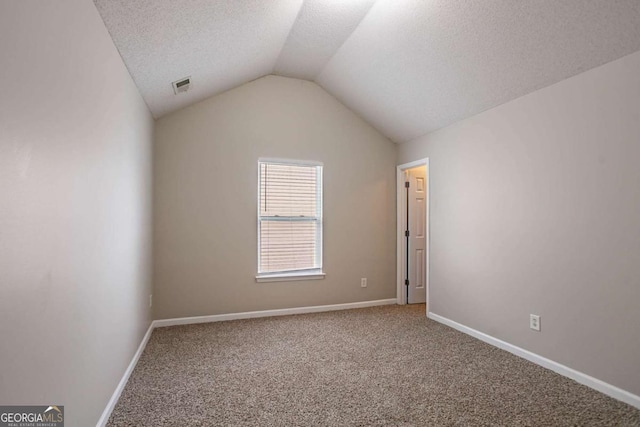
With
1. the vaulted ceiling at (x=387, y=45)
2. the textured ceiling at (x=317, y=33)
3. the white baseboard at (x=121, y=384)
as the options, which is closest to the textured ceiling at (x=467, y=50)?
the vaulted ceiling at (x=387, y=45)

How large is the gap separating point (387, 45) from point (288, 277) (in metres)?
2.86

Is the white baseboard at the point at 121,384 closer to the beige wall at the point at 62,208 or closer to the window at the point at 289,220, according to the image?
the beige wall at the point at 62,208

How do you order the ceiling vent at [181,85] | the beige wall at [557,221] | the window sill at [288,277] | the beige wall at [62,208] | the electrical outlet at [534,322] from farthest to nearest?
the window sill at [288,277], the ceiling vent at [181,85], the electrical outlet at [534,322], the beige wall at [557,221], the beige wall at [62,208]

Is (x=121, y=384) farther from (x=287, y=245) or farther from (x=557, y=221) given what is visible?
(x=557, y=221)

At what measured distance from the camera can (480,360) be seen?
302 centimetres

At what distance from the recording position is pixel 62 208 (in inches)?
57.8

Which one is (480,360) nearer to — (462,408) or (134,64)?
(462,408)

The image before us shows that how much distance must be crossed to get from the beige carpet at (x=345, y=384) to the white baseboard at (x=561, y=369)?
0.21ft

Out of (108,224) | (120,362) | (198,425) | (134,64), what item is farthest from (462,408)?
(134,64)

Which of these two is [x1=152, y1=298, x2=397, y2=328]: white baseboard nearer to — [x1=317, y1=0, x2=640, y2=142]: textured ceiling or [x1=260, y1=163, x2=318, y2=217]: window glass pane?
[x1=260, y1=163, x2=318, y2=217]: window glass pane

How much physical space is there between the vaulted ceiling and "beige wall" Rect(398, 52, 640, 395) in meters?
0.25

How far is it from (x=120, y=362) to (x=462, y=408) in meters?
2.32

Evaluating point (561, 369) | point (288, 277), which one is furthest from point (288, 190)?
point (561, 369)

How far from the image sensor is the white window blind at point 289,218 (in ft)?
14.6
